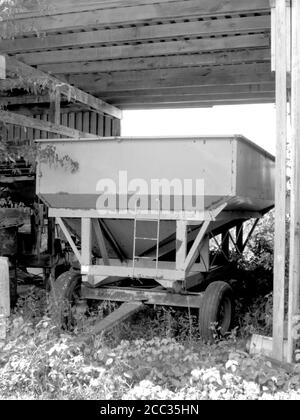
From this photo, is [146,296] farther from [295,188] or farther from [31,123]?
[31,123]

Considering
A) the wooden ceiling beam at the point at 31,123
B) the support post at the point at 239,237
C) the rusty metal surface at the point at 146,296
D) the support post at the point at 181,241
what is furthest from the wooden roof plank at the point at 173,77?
the rusty metal surface at the point at 146,296

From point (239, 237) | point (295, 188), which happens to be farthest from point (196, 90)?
point (295, 188)

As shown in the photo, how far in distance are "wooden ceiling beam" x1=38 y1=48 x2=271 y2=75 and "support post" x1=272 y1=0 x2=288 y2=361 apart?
3427 mm

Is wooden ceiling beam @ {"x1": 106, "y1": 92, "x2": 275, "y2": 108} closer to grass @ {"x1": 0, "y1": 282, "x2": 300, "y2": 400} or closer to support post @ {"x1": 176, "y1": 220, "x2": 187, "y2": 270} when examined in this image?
support post @ {"x1": 176, "y1": 220, "x2": 187, "y2": 270}

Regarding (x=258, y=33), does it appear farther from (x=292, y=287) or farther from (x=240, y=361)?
(x=240, y=361)

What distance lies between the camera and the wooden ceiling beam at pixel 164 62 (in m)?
8.08

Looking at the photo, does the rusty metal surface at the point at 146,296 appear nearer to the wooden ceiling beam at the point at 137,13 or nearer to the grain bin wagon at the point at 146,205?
the grain bin wagon at the point at 146,205

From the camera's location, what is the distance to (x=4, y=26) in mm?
6211

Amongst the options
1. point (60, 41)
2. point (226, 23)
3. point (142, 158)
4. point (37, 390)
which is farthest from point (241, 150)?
point (60, 41)

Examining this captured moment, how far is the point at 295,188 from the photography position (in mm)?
4668

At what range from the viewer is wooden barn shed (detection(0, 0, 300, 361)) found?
4.59m

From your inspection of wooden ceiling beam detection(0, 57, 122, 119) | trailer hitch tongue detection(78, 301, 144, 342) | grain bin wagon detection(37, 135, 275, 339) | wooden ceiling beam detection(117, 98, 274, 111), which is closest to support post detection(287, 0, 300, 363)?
grain bin wagon detection(37, 135, 275, 339)

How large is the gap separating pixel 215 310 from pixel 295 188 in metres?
1.73

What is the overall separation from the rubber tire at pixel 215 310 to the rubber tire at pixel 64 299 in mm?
1493
